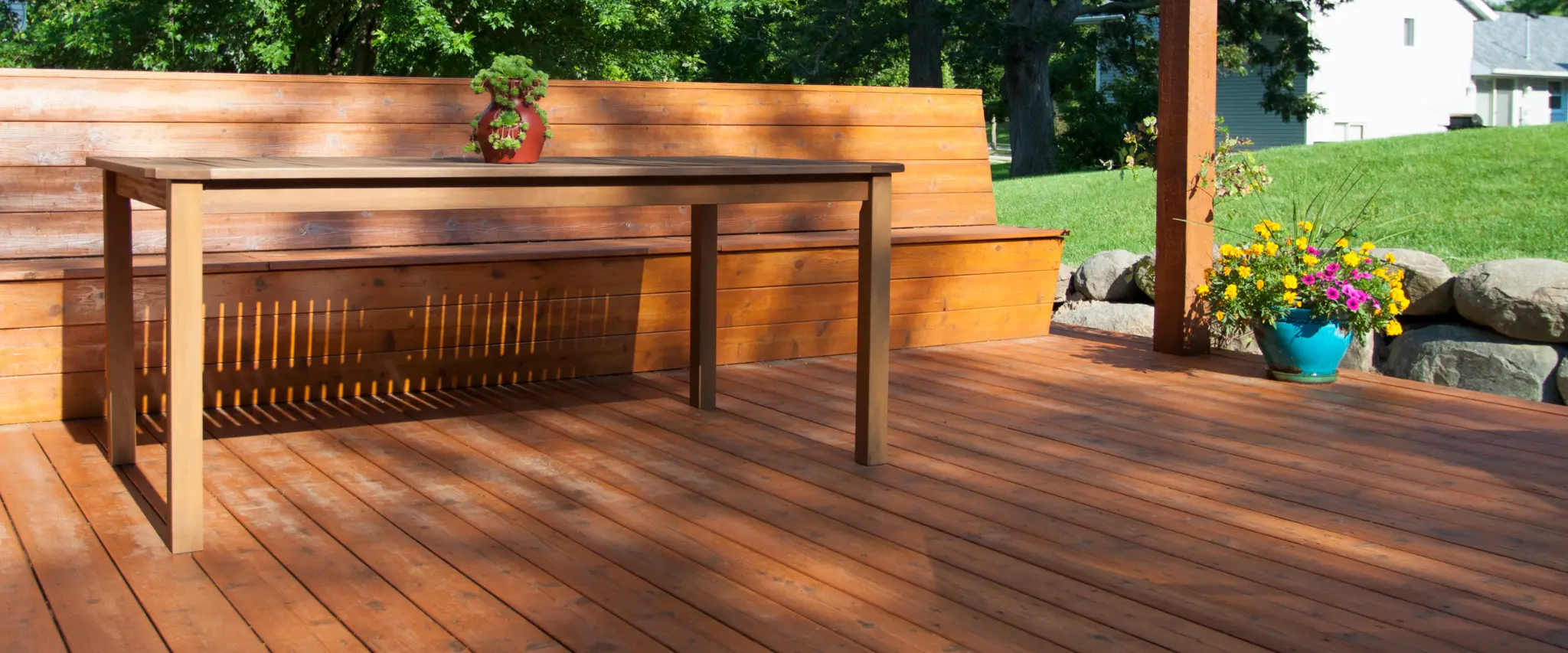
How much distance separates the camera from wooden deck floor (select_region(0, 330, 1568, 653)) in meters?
2.22

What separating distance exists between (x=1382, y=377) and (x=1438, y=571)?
90.8 inches

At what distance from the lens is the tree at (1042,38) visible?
16.7 meters

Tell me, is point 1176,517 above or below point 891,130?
below

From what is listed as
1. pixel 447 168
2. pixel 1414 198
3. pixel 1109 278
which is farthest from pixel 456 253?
pixel 1414 198

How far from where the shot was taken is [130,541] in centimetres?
269

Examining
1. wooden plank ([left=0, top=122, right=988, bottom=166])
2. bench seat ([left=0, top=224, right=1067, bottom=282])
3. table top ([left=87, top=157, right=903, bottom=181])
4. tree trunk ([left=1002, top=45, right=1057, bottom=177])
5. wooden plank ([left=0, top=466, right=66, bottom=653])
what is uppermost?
tree trunk ([left=1002, top=45, right=1057, bottom=177])

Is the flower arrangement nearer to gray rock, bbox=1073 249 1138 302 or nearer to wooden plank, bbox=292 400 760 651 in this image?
gray rock, bbox=1073 249 1138 302

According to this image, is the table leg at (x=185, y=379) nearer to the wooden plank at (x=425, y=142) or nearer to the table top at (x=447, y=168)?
the table top at (x=447, y=168)

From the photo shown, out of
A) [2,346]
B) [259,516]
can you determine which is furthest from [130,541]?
[2,346]

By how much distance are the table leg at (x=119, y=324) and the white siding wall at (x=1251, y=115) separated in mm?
21769

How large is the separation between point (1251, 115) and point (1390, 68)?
2919mm

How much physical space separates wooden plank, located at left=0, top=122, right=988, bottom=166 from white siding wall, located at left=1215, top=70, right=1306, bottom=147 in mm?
18834

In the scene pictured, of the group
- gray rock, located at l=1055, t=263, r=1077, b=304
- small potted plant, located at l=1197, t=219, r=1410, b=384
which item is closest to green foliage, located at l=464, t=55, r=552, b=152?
small potted plant, located at l=1197, t=219, r=1410, b=384

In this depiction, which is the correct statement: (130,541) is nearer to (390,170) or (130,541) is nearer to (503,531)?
(503,531)
